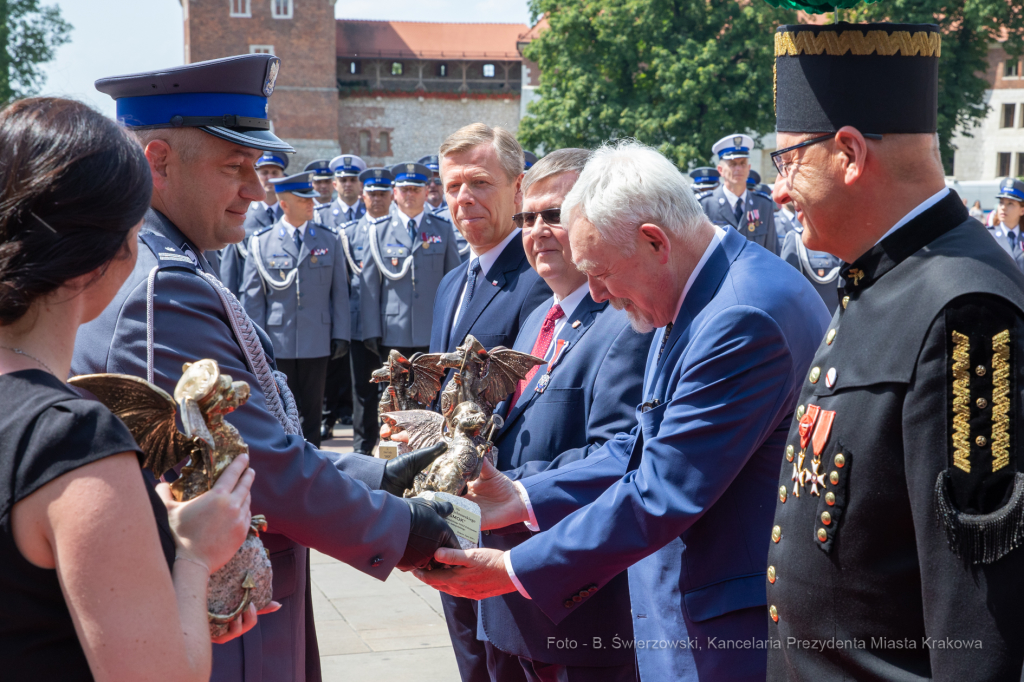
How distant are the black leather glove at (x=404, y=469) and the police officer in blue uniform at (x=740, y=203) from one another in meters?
9.84

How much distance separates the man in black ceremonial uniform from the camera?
1.53 m

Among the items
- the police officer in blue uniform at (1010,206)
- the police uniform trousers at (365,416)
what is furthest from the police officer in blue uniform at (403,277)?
the police officer in blue uniform at (1010,206)

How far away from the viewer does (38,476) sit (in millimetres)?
1210

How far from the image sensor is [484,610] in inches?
121

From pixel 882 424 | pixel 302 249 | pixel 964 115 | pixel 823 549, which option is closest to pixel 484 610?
pixel 823 549

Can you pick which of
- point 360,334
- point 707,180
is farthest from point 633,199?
point 707,180

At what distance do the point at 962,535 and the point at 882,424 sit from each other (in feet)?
0.80

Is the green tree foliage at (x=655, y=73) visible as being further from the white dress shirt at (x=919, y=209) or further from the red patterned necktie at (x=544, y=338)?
the white dress shirt at (x=919, y=209)

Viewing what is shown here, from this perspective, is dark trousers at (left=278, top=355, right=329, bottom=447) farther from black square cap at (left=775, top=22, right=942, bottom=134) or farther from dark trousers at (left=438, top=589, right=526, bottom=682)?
black square cap at (left=775, top=22, right=942, bottom=134)

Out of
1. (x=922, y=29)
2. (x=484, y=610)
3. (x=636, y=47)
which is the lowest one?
(x=484, y=610)

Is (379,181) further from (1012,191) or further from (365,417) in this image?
(1012,191)

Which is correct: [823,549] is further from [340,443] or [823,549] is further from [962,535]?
[340,443]

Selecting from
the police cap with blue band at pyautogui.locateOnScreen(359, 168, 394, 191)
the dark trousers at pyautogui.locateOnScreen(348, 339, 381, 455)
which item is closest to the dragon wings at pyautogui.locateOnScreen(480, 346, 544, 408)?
the dark trousers at pyautogui.locateOnScreen(348, 339, 381, 455)

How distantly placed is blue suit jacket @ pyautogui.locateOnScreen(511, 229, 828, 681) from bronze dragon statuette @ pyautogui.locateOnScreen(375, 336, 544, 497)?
0.42 m
